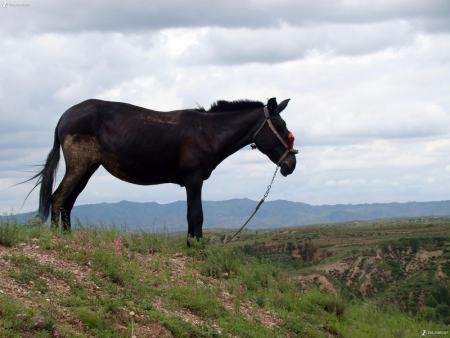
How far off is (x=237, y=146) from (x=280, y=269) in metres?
2.41

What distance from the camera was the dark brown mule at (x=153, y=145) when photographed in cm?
1246

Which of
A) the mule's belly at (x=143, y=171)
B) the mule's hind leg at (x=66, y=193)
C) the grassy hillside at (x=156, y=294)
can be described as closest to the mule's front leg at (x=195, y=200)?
the mule's belly at (x=143, y=171)

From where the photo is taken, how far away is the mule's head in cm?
1288

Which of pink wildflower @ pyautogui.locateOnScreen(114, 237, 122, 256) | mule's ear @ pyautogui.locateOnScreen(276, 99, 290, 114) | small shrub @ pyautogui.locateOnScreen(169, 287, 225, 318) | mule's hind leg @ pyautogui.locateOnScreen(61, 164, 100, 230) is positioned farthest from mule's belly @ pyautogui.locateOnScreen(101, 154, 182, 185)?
small shrub @ pyautogui.locateOnScreen(169, 287, 225, 318)

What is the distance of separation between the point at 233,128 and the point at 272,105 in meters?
0.82

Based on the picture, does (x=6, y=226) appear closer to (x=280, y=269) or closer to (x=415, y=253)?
(x=280, y=269)

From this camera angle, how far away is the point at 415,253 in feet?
168

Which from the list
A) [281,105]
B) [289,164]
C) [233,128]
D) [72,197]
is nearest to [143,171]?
[72,197]

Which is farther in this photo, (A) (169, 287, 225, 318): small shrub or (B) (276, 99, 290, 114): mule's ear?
(B) (276, 99, 290, 114): mule's ear

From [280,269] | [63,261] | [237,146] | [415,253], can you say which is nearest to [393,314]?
[280,269]

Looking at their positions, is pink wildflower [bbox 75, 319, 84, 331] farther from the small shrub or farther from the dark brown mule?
the dark brown mule

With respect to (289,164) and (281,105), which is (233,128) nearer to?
(281,105)

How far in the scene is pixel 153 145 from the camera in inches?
491

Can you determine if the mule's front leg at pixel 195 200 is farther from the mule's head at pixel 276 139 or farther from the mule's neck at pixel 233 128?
the mule's head at pixel 276 139
